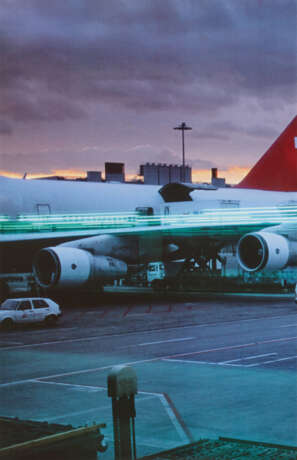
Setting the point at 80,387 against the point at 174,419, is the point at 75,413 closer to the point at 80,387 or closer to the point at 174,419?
the point at 174,419

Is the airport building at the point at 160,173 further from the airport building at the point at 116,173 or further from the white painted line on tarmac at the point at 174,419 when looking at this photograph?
the white painted line on tarmac at the point at 174,419

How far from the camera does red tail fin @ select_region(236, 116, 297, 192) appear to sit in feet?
149

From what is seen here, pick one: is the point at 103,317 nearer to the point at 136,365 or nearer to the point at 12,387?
the point at 136,365

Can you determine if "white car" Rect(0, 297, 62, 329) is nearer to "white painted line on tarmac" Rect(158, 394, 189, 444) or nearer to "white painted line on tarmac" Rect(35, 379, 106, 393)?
"white painted line on tarmac" Rect(35, 379, 106, 393)

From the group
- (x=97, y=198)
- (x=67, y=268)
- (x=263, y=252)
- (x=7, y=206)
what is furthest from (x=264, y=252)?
(x=7, y=206)

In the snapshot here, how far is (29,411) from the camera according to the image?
1195 cm

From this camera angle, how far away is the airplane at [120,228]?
31641 millimetres

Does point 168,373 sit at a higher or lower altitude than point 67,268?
lower

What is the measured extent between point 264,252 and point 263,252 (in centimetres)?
5

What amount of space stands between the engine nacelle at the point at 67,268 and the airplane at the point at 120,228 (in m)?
0.04

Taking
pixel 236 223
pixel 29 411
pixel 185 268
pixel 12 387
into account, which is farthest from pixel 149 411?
pixel 185 268

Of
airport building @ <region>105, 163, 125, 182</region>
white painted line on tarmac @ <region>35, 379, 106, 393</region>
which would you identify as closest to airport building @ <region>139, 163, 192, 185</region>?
airport building @ <region>105, 163, 125, 182</region>

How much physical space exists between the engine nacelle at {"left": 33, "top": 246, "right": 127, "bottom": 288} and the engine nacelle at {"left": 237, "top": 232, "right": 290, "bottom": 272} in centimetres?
705

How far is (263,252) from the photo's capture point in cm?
3369
